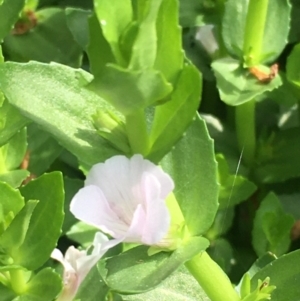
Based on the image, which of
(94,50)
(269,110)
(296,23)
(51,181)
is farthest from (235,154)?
(94,50)

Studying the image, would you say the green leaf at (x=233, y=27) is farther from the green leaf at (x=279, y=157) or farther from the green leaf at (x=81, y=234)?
the green leaf at (x=81, y=234)

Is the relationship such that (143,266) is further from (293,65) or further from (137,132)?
(293,65)

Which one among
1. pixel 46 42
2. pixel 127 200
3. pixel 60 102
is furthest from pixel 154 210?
pixel 46 42

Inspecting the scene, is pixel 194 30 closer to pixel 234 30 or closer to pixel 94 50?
pixel 234 30

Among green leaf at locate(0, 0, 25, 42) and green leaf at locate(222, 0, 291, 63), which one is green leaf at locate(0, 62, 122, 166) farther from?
green leaf at locate(222, 0, 291, 63)

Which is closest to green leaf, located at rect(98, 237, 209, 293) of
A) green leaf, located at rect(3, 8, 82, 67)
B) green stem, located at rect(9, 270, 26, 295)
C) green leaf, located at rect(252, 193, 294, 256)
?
green stem, located at rect(9, 270, 26, 295)
